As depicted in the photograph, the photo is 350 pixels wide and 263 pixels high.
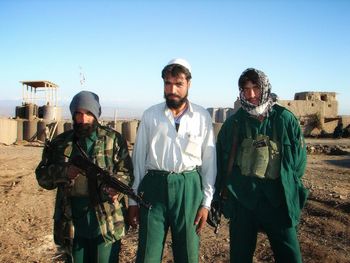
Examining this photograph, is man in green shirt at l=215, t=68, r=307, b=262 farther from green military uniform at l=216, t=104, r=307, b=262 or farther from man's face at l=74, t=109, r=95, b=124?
man's face at l=74, t=109, r=95, b=124

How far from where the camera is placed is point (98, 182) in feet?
8.98

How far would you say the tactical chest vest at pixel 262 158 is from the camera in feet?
9.38

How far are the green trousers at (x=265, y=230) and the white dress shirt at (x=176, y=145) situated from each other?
294mm

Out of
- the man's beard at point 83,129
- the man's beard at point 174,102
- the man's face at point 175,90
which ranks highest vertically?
the man's face at point 175,90

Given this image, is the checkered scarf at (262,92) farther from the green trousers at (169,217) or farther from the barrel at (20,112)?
the barrel at (20,112)

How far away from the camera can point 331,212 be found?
605cm

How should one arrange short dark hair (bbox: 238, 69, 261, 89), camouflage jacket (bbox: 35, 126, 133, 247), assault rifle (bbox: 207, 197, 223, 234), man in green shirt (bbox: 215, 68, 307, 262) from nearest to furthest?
camouflage jacket (bbox: 35, 126, 133, 247) → man in green shirt (bbox: 215, 68, 307, 262) → short dark hair (bbox: 238, 69, 261, 89) → assault rifle (bbox: 207, 197, 223, 234)

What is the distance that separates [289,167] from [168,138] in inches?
36.3

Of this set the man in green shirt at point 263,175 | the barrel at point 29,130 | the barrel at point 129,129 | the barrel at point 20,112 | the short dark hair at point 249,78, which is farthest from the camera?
the barrel at point 20,112

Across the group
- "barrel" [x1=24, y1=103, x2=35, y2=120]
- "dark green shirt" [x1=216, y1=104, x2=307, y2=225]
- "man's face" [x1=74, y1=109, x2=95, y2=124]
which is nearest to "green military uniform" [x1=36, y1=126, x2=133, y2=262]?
"man's face" [x1=74, y1=109, x2=95, y2=124]

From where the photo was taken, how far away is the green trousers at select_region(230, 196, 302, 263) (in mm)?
2770

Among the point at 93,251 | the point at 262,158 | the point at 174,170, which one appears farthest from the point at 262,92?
the point at 93,251

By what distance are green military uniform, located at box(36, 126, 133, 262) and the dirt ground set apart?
5.92ft

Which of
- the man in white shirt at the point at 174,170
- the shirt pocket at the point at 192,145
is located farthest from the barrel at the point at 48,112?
the shirt pocket at the point at 192,145
